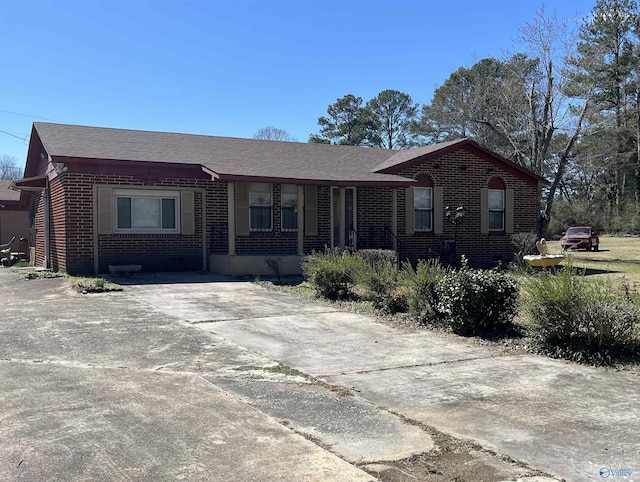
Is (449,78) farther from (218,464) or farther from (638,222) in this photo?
(218,464)

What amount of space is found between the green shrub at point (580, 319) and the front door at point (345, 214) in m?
11.0

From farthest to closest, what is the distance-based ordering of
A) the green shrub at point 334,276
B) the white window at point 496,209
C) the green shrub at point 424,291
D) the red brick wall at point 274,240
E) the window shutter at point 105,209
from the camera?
the white window at point 496,209, the red brick wall at point 274,240, the window shutter at point 105,209, the green shrub at point 334,276, the green shrub at point 424,291

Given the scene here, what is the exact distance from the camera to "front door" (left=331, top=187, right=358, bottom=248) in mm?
17703

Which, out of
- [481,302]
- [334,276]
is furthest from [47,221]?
[481,302]

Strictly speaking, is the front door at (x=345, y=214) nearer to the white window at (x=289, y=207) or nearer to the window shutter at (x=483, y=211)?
the white window at (x=289, y=207)

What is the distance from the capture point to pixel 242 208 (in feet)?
53.8

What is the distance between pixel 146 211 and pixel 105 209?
112 cm

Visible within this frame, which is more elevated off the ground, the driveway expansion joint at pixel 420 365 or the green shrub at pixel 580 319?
the green shrub at pixel 580 319

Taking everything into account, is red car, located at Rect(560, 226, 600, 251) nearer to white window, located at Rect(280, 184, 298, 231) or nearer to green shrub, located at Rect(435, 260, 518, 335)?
white window, located at Rect(280, 184, 298, 231)

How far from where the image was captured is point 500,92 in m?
29.4

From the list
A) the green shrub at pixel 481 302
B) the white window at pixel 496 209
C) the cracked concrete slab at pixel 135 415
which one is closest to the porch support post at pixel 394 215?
the white window at pixel 496 209

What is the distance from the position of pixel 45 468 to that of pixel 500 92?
29.6 m

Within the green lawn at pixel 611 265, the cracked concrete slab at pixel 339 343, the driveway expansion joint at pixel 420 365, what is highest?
the green lawn at pixel 611 265

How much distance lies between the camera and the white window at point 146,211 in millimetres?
15250
